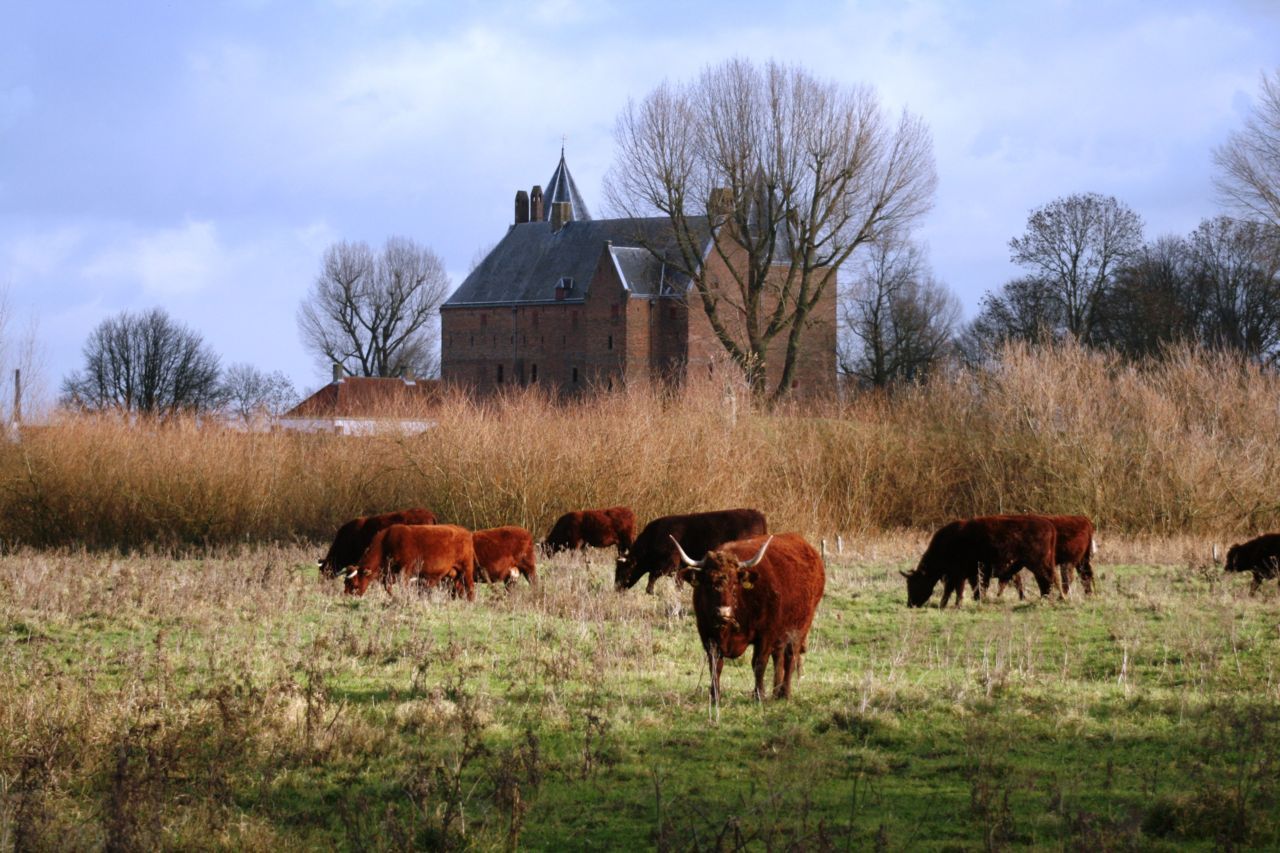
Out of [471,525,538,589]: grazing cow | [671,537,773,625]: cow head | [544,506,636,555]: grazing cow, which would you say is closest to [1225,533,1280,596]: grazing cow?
[544,506,636,555]: grazing cow

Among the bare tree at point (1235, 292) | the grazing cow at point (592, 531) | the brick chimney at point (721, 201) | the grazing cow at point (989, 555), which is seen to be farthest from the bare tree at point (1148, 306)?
the grazing cow at point (989, 555)

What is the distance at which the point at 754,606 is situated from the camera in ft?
33.4

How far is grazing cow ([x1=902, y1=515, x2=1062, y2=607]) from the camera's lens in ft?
54.1

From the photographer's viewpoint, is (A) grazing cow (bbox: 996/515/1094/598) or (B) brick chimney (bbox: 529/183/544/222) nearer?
(A) grazing cow (bbox: 996/515/1094/598)

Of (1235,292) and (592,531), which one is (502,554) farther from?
(1235,292)

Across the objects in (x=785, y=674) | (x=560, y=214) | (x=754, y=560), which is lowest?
(x=785, y=674)

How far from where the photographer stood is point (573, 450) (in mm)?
25922

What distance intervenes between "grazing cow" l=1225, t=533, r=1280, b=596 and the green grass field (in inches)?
141

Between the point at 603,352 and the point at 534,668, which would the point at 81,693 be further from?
the point at 603,352

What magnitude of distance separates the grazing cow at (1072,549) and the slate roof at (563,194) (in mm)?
76984

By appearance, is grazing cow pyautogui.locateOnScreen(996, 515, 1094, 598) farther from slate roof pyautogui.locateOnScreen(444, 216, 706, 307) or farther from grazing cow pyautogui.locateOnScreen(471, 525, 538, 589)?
slate roof pyautogui.locateOnScreen(444, 216, 706, 307)

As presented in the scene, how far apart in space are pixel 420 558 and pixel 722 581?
7.73 meters

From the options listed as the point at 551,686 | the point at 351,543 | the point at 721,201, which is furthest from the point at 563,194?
the point at 551,686

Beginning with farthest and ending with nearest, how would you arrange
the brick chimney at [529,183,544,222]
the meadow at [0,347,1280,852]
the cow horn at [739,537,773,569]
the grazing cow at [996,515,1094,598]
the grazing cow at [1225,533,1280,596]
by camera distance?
the brick chimney at [529,183,544,222]
the grazing cow at [1225,533,1280,596]
the grazing cow at [996,515,1094,598]
the cow horn at [739,537,773,569]
the meadow at [0,347,1280,852]
